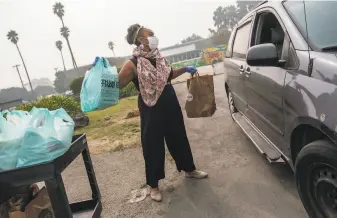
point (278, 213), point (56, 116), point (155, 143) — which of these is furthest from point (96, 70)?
point (278, 213)

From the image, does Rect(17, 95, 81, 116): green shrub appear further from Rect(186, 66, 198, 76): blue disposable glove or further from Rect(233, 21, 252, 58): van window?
Rect(186, 66, 198, 76): blue disposable glove

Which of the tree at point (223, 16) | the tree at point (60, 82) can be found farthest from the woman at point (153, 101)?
the tree at point (223, 16)

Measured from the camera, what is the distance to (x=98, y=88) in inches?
100

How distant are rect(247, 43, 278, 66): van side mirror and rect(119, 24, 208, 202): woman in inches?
40.0

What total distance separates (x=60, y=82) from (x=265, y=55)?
275 ft

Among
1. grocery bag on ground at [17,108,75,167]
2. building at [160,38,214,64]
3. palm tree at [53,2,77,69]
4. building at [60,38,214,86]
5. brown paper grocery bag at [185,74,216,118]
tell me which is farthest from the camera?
building at [160,38,214,64]

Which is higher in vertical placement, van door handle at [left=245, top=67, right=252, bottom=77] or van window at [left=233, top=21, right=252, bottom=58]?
van window at [left=233, top=21, right=252, bottom=58]

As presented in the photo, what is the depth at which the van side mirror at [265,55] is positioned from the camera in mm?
2451

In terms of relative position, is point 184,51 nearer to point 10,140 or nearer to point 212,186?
point 212,186

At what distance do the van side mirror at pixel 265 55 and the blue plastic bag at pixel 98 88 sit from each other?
126cm

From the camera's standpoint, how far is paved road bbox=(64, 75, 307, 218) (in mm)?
2879

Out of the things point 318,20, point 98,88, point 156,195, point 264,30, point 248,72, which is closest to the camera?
point 318,20

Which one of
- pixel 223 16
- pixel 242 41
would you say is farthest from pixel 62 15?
pixel 242 41

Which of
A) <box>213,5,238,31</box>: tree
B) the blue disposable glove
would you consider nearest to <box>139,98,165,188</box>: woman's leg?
the blue disposable glove
